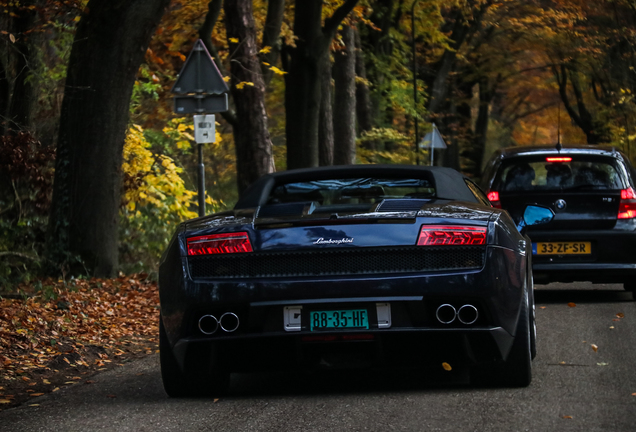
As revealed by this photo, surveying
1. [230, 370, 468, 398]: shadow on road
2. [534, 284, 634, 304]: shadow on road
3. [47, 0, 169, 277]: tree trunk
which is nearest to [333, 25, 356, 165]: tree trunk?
[534, 284, 634, 304]: shadow on road

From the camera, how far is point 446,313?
17.2 feet

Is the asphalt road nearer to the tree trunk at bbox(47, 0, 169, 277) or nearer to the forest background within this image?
the tree trunk at bbox(47, 0, 169, 277)

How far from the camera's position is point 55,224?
38.5ft

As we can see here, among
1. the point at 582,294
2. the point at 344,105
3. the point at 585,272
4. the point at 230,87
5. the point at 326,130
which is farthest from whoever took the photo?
the point at 344,105

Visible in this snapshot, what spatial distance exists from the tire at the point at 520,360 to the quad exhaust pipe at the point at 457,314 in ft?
1.06

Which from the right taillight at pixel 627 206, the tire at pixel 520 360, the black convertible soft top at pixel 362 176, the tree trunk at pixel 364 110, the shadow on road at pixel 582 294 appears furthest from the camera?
the tree trunk at pixel 364 110

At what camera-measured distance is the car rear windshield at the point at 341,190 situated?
6.52m

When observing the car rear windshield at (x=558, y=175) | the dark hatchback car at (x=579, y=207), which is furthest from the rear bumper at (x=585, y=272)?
the car rear windshield at (x=558, y=175)

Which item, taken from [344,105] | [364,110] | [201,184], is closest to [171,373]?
[201,184]

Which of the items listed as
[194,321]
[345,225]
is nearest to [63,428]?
[194,321]

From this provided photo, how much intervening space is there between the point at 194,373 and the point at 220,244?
732mm

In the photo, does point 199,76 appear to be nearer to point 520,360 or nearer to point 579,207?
point 579,207

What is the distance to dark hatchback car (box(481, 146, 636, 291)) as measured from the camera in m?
10.4

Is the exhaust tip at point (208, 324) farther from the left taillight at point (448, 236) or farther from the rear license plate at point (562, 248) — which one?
the rear license plate at point (562, 248)
